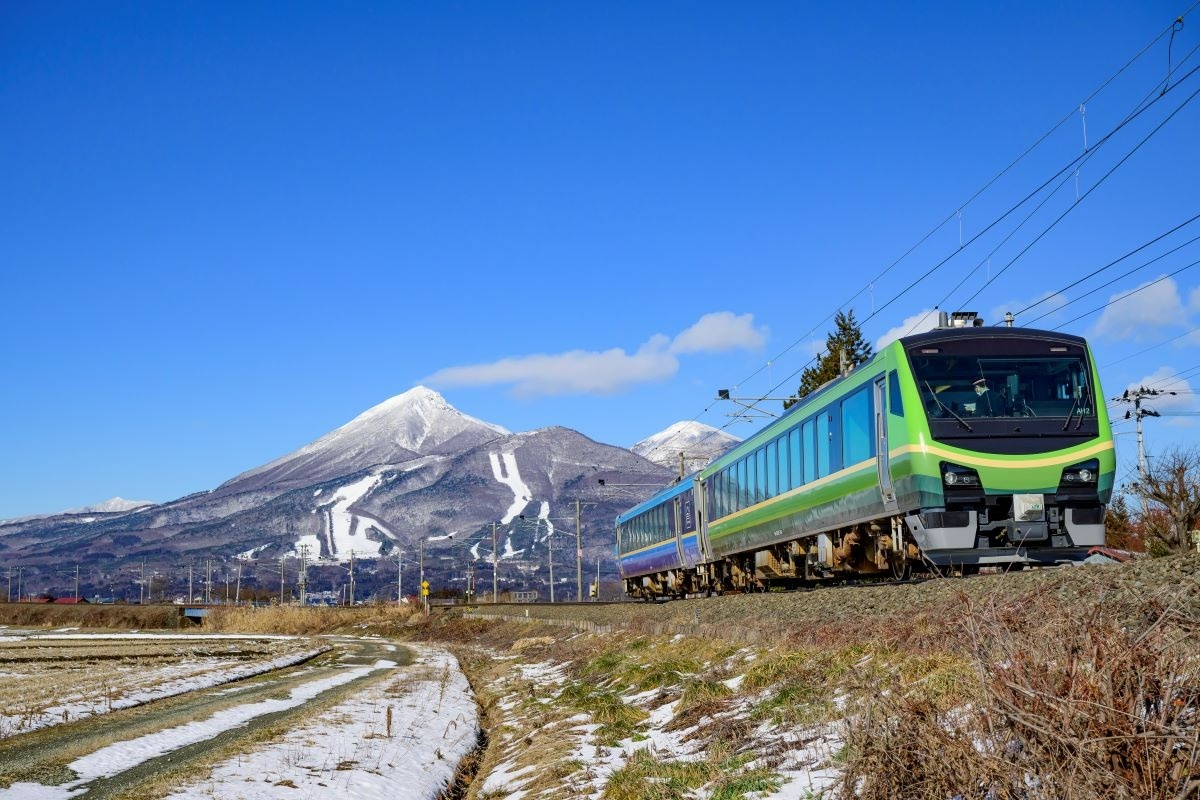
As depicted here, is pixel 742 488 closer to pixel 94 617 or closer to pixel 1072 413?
pixel 1072 413

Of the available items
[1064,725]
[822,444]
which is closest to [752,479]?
[822,444]

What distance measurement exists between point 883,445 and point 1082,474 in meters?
3.03

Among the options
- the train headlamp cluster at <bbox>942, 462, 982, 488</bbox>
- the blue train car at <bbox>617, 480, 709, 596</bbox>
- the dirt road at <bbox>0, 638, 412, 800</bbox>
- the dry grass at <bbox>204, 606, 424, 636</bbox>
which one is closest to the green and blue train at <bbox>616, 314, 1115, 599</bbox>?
the train headlamp cluster at <bbox>942, 462, 982, 488</bbox>

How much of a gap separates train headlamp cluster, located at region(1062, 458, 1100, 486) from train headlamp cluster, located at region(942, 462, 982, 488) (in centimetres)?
139

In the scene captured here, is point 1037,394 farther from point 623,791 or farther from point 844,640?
point 623,791

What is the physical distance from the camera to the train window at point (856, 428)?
1986cm

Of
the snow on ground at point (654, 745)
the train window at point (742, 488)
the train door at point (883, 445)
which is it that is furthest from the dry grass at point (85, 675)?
the train window at point (742, 488)

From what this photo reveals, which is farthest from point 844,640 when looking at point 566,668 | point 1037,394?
point 566,668

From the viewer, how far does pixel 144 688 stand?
25906mm

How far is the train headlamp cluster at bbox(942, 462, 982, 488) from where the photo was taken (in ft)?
57.0

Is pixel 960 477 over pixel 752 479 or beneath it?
beneath

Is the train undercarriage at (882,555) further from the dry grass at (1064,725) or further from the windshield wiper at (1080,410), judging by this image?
the dry grass at (1064,725)

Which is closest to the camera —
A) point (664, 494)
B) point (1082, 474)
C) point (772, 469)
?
point (1082, 474)

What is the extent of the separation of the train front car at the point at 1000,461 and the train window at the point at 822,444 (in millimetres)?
3663
